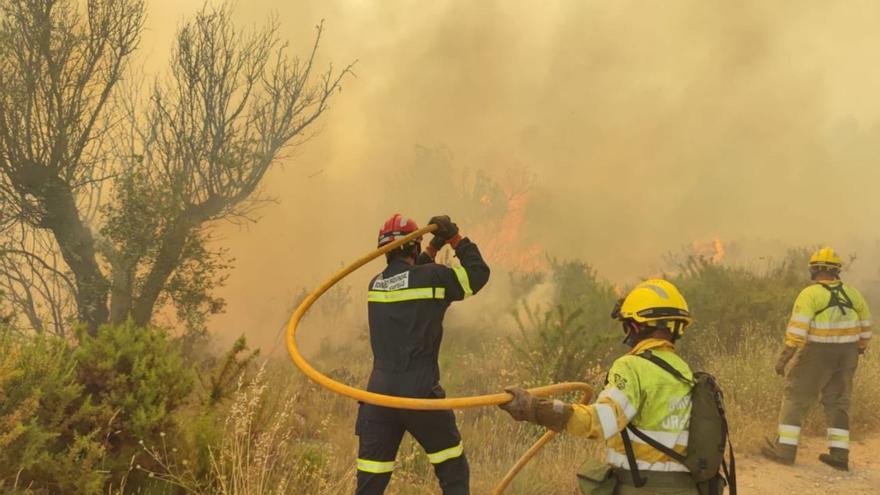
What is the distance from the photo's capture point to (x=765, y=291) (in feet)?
33.1

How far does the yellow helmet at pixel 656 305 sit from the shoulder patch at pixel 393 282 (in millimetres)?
1359

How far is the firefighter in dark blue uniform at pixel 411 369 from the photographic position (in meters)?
3.25

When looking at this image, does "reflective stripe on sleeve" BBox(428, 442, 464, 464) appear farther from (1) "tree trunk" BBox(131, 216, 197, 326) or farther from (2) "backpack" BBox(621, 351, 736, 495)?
(1) "tree trunk" BBox(131, 216, 197, 326)

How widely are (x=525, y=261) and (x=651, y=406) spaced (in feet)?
61.1

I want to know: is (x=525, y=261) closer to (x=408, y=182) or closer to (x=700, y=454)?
(x=408, y=182)

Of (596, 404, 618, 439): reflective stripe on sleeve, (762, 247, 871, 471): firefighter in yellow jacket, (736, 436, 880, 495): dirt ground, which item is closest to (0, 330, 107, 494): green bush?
(596, 404, 618, 439): reflective stripe on sleeve

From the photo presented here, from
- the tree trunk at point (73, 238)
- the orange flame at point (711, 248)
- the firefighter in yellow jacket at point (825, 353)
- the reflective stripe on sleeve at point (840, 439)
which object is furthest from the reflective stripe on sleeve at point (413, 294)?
the orange flame at point (711, 248)

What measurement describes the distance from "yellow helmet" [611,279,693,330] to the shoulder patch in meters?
1.36

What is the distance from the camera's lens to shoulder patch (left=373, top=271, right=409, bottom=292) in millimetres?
3369

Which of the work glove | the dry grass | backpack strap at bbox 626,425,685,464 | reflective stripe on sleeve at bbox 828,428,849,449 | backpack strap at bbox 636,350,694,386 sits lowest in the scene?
the dry grass

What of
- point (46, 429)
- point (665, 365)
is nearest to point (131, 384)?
point (46, 429)

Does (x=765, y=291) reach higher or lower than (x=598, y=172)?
lower

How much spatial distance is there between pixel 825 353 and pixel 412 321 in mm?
4962

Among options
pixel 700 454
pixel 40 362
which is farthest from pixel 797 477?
pixel 40 362
